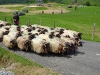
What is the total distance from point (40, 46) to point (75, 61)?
3186mm

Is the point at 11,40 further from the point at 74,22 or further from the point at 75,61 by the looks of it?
the point at 74,22

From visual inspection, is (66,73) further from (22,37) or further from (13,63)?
(22,37)

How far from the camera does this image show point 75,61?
16.1m

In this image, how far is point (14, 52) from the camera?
19.0 metres

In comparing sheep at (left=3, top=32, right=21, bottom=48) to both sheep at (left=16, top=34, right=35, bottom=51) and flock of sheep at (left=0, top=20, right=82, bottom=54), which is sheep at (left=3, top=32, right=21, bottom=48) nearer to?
flock of sheep at (left=0, top=20, right=82, bottom=54)

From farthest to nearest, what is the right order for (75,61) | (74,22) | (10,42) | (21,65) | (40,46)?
(74,22)
(10,42)
(40,46)
(75,61)
(21,65)

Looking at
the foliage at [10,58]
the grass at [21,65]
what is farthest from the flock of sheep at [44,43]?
the grass at [21,65]

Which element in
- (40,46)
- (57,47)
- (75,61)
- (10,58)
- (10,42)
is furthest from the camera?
(10,42)

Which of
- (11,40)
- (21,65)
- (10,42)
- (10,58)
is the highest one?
(11,40)

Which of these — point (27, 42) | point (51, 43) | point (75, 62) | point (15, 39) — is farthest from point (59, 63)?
point (15, 39)

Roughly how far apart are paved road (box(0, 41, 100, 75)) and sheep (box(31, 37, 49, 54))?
411 millimetres

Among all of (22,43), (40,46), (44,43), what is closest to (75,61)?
(44,43)

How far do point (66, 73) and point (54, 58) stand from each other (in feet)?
10.7

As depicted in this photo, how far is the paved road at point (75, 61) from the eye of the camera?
563 inches
